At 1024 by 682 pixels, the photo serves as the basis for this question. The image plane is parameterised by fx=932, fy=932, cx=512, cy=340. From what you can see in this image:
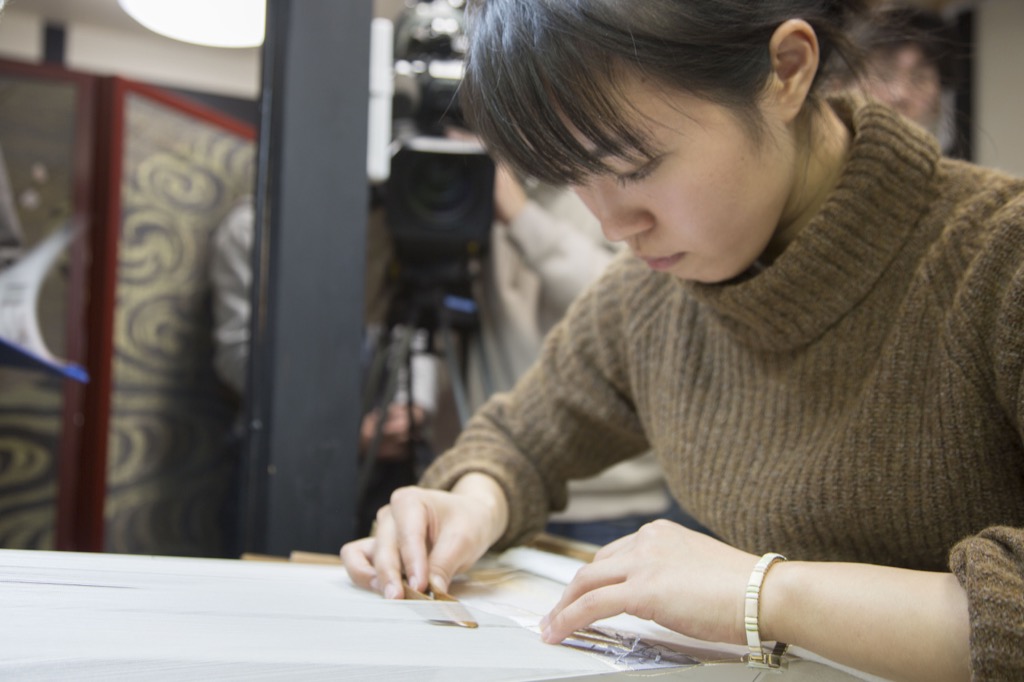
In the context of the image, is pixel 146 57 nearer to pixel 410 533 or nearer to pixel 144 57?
pixel 144 57

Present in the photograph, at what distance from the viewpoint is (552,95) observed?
55 cm

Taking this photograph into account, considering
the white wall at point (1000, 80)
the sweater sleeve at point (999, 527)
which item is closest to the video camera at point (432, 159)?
the sweater sleeve at point (999, 527)

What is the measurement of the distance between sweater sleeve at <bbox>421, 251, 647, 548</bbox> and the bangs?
28 cm

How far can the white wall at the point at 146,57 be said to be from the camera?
1015mm

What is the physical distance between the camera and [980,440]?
57 cm

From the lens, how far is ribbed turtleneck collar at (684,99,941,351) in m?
0.62

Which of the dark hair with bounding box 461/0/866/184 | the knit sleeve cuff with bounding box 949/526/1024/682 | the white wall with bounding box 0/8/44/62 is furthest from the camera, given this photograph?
the white wall with bounding box 0/8/44/62

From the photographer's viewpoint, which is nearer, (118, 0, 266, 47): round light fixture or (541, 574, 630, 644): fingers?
(541, 574, 630, 644): fingers

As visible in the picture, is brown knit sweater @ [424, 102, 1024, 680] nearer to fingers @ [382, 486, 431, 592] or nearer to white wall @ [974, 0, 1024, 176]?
fingers @ [382, 486, 431, 592]

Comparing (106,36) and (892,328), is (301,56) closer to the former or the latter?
(106,36)

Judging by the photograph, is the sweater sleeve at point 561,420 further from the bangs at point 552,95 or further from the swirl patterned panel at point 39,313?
the swirl patterned panel at point 39,313

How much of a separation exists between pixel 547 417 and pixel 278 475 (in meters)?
0.25

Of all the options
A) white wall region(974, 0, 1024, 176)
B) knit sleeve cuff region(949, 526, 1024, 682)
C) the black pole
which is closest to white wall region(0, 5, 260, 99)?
the black pole

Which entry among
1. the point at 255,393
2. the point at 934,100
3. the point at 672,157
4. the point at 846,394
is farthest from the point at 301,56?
the point at 934,100
